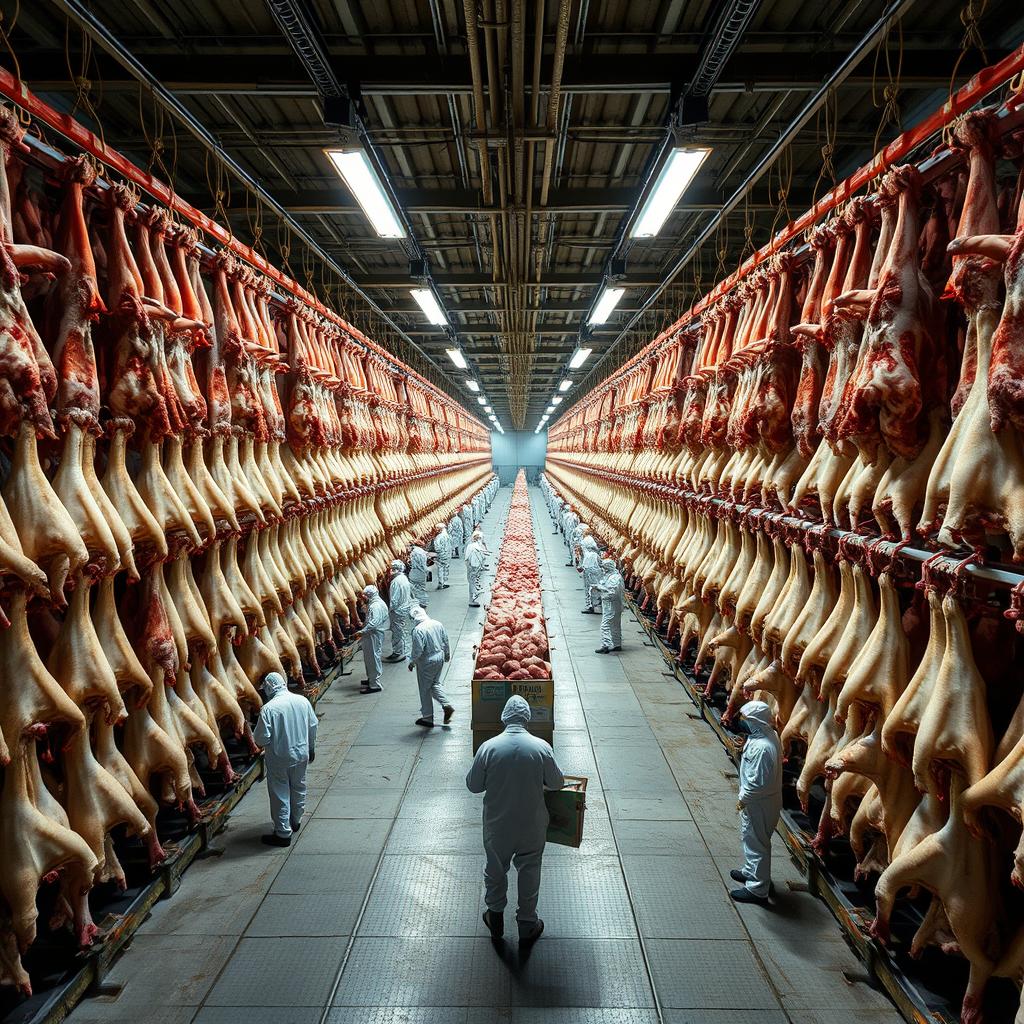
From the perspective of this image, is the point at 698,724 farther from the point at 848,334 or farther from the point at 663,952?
the point at 848,334

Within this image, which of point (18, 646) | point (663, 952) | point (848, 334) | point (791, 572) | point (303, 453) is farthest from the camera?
point (303, 453)

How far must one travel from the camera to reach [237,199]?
11.9m

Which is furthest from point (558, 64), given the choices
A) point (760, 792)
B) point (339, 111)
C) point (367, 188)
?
point (760, 792)

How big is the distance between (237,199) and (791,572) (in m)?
10.3

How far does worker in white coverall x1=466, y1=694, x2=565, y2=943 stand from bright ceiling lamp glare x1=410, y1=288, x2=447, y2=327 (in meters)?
10.1

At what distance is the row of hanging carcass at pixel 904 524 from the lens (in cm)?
406

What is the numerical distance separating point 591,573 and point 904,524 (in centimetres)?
1230

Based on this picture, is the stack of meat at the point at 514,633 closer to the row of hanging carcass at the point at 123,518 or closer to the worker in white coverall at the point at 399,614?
the worker in white coverall at the point at 399,614

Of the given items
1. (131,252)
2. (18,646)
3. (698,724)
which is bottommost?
(698,724)

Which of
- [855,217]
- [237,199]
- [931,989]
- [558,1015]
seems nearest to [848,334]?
[855,217]

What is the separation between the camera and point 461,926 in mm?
5672

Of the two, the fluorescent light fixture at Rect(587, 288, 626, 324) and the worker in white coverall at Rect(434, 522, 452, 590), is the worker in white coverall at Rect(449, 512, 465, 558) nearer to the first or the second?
the worker in white coverall at Rect(434, 522, 452, 590)

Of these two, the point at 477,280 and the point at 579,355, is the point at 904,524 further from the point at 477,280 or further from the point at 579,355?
the point at 579,355

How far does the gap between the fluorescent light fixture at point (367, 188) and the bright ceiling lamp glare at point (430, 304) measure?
4117 millimetres
